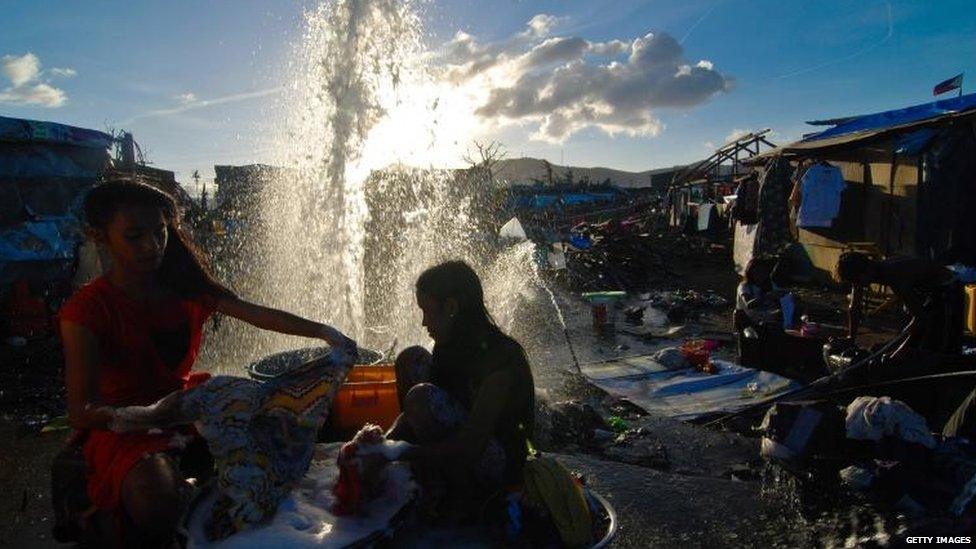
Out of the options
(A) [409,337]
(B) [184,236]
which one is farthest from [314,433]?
(A) [409,337]

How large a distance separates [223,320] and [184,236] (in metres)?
7.24

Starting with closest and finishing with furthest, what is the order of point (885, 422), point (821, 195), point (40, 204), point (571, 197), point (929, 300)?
1. point (885, 422)
2. point (929, 300)
3. point (40, 204)
4. point (821, 195)
5. point (571, 197)

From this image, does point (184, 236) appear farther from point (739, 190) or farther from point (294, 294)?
point (739, 190)

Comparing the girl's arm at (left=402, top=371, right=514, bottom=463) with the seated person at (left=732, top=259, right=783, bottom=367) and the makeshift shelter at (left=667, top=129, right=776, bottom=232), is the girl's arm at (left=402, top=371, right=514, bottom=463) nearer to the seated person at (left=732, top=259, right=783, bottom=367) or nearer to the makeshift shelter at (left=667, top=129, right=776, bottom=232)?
the seated person at (left=732, top=259, right=783, bottom=367)

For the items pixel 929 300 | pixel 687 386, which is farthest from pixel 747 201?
pixel 929 300

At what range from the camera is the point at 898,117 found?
1059 centimetres

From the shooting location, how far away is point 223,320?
962cm

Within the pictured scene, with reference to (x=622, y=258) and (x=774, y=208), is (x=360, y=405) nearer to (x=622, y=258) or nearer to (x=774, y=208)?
(x=774, y=208)

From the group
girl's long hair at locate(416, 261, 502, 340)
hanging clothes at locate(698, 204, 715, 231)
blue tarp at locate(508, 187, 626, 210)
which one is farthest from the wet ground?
blue tarp at locate(508, 187, 626, 210)

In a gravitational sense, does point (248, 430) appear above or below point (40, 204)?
below

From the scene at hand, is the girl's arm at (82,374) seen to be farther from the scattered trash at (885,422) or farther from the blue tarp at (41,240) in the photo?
the blue tarp at (41,240)

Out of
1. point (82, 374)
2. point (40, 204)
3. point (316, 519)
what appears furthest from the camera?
point (40, 204)

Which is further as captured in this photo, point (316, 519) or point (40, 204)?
point (40, 204)

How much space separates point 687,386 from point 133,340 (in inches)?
189
